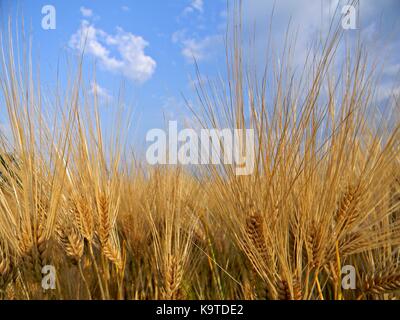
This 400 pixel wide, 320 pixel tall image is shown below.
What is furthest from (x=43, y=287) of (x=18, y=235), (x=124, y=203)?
(x=124, y=203)

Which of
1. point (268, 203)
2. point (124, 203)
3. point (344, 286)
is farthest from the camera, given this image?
point (124, 203)

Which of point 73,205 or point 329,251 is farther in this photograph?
point 73,205

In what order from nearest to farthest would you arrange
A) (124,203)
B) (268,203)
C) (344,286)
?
(268,203) → (344,286) → (124,203)

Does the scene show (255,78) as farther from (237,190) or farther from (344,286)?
(344,286)

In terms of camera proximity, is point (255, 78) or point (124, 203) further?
point (124, 203)

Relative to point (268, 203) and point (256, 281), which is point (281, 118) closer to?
point (268, 203)

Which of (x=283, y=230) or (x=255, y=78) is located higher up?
(x=255, y=78)

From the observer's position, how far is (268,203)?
1.97 feet

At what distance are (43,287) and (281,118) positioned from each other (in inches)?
24.7

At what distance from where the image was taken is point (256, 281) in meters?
0.68

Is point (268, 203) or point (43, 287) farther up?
point (268, 203)
